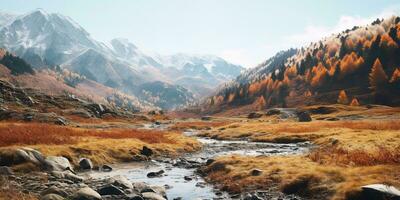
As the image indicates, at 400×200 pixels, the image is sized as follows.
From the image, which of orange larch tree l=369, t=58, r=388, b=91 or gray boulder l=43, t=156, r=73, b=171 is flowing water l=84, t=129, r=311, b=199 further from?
orange larch tree l=369, t=58, r=388, b=91

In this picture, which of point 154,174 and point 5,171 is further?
point 154,174

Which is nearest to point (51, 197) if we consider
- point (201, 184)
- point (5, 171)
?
point (5, 171)

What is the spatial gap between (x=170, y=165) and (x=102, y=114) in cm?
12100

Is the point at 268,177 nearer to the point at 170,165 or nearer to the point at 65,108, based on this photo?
the point at 170,165

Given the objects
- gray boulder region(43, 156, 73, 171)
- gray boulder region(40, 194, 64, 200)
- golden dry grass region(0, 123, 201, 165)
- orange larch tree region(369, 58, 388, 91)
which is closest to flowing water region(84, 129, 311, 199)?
gray boulder region(43, 156, 73, 171)

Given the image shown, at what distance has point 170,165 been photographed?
114 ft

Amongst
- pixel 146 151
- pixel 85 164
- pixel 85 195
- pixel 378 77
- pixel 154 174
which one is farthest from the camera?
pixel 378 77

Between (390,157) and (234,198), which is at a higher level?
(390,157)

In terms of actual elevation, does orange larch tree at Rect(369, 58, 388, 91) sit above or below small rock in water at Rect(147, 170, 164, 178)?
above

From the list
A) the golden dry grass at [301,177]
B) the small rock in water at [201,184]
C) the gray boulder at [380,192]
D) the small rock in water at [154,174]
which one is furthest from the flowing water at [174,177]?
the gray boulder at [380,192]

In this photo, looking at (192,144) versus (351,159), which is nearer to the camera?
(351,159)

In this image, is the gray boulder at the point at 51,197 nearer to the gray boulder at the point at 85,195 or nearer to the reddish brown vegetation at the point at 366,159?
the gray boulder at the point at 85,195

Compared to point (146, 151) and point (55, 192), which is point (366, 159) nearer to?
point (55, 192)

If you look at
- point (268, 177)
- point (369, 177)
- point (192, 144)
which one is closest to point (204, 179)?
point (268, 177)
